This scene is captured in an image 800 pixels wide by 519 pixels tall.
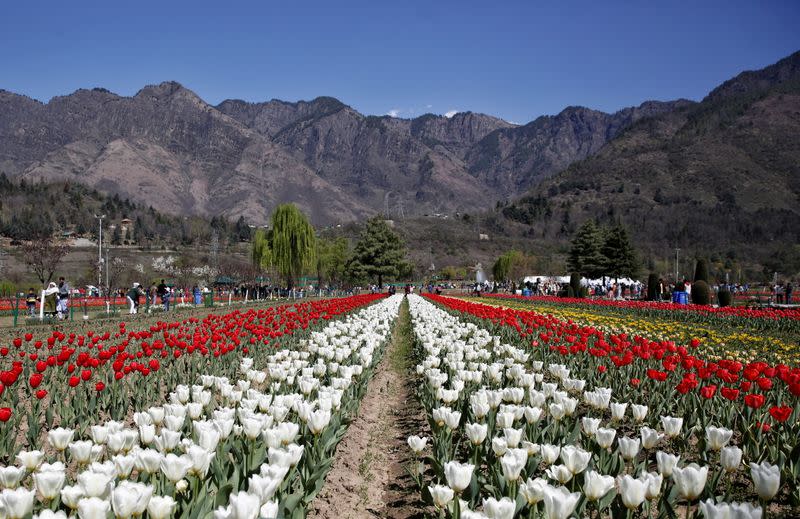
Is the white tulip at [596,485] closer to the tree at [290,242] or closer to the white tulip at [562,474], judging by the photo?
the white tulip at [562,474]

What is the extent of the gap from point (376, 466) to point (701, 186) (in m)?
161

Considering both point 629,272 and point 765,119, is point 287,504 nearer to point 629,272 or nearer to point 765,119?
point 629,272

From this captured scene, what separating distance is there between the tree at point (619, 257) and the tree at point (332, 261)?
32756 mm

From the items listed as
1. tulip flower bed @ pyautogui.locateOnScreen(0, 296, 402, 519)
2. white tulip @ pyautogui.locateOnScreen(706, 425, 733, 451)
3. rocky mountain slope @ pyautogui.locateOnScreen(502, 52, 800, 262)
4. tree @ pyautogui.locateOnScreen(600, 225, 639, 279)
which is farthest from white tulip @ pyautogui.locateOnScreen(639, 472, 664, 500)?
rocky mountain slope @ pyautogui.locateOnScreen(502, 52, 800, 262)

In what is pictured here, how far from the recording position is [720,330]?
15984 mm

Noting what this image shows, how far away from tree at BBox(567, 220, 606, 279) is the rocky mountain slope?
4997 centimetres

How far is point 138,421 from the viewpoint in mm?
4270

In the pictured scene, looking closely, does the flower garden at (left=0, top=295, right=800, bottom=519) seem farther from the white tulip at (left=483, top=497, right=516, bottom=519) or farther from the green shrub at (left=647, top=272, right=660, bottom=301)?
the green shrub at (left=647, top=272, right=660, bottom=301)

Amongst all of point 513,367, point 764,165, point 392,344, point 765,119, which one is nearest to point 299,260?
point 392,344

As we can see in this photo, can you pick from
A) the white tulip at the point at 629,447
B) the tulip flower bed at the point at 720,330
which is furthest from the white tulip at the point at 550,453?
the tulip flower bed at the point at 720,330

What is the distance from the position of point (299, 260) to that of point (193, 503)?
145 ft

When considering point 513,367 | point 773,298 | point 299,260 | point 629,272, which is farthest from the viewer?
point 629,272

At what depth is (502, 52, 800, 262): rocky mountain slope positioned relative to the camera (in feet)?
419

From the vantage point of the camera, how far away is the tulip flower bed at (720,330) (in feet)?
34.9
